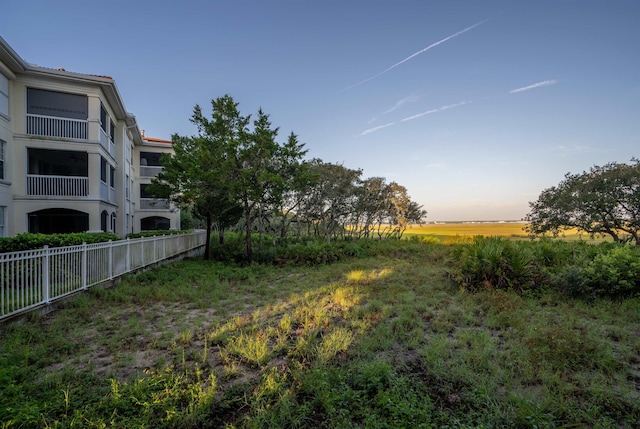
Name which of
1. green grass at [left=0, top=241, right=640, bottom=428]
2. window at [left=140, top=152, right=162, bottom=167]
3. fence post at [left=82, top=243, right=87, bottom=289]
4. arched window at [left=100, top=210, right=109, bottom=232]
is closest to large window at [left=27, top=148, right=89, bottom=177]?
arched window at [left=100, top=210, right=109, bottom=232]

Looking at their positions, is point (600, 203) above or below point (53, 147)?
below

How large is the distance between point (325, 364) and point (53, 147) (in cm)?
1599

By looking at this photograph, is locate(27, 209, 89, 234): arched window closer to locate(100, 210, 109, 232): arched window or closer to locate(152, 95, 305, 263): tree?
locate(100, 210, 109, 232): arched window

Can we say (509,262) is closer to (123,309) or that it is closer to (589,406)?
(589,406)

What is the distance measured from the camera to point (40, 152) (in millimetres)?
13523

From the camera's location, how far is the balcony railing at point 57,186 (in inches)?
496

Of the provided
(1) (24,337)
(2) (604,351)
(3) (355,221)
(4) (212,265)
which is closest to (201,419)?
(1) (24,337)

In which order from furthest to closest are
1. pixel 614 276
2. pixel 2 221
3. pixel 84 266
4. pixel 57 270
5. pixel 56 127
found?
1. pixel 56 127
2. pixel 2 221
3. pixel 614 276
4. pixel 84 266
5. pixel 57 270

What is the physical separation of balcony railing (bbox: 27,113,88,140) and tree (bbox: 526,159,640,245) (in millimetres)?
25630

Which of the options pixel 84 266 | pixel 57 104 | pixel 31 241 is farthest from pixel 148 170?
pixel 84 266

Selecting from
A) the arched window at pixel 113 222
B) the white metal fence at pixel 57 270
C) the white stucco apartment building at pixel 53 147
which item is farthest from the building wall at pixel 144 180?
the white metal fence at pixel 57 270

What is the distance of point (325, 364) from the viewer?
377cm

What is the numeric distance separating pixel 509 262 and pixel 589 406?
612 cm

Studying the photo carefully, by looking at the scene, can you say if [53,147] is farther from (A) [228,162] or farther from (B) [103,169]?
(A) [228,162]
